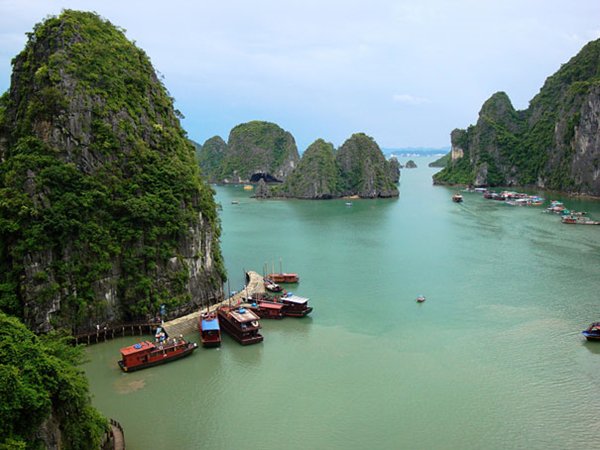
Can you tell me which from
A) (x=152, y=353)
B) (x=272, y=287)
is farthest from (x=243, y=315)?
(x=272, y=287)

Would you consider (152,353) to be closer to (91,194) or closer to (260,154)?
(91,194)

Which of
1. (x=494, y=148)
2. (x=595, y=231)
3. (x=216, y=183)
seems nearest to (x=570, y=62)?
(x=494, y=148)

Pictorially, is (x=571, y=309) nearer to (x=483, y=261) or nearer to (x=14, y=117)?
(x=483, y=261)

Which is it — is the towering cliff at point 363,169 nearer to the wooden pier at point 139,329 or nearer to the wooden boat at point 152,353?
the wooden pier at point 139,329

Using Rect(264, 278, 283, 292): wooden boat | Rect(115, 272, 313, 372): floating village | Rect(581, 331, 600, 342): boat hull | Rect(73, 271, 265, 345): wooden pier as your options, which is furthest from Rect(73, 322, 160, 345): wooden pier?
Rect(581, 331, 600, 342): boat hull

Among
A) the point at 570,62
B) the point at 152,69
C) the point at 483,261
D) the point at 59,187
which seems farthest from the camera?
the point at 570,62
